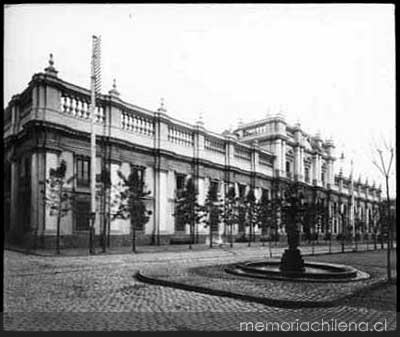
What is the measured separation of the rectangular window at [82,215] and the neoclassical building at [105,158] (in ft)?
0.18

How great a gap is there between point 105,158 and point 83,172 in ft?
6.03

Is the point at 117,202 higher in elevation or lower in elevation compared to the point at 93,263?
higher

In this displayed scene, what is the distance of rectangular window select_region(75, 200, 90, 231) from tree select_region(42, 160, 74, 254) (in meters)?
0.97

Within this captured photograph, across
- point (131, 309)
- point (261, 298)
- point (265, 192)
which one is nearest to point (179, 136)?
point (265, 192)

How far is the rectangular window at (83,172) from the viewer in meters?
24.3

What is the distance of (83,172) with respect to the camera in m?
24.6

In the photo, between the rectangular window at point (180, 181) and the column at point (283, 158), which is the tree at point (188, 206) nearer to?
the rectangular window at point (180, 181)

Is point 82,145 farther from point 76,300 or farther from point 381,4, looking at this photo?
point 381,4

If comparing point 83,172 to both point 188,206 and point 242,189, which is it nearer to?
point 188,206

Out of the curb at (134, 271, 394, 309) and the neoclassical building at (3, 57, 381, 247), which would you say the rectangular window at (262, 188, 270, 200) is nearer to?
the neoclassical building at (3, 57, 381, 247)

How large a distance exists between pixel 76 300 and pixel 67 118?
16.6 meters

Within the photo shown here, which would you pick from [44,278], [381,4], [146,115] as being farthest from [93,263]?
[146,115]

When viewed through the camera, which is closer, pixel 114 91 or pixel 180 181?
pixel 114 91

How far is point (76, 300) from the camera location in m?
8.53
